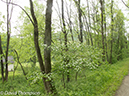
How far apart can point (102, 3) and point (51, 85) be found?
11846 millimetres

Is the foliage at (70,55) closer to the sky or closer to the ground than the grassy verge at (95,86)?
closer to the sky

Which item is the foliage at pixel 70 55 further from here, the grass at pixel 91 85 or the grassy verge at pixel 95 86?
the grassy verge at pixel 95 86

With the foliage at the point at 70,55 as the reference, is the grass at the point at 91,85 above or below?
below

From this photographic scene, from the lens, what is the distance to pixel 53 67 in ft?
18.0

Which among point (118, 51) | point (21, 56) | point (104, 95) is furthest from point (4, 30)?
point (118, 51)

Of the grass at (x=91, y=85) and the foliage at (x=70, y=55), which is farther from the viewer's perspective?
the grass at (x=91, y=85)

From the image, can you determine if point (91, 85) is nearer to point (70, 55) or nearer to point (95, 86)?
point (95, 86)

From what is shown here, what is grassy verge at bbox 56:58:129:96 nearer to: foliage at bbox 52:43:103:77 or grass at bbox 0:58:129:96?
grass at bbox 0:58:129:96

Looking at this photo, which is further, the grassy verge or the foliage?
the grassy verge

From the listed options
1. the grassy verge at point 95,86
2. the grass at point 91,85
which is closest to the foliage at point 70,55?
the grass at point 91,85

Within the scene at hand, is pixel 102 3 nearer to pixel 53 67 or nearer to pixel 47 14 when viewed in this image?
pixel 47 14

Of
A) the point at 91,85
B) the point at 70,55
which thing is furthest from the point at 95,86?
the point at 70,55

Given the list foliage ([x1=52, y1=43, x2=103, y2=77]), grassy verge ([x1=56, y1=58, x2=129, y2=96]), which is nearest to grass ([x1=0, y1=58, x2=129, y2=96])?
grassy verge ([x1=56, y1=58, x2=129, y2=96])

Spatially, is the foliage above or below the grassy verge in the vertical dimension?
above
